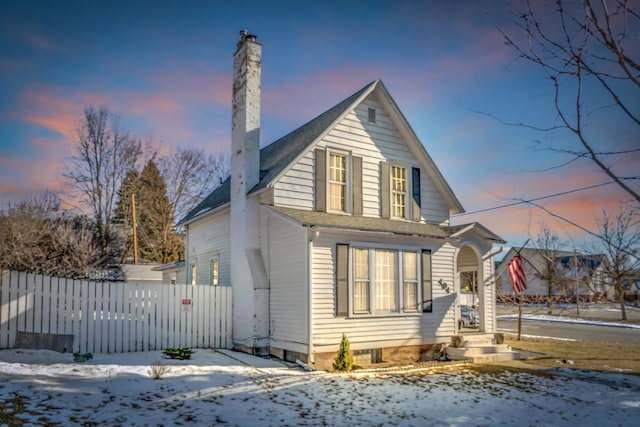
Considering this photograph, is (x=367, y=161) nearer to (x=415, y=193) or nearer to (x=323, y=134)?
(x=323, y=134)

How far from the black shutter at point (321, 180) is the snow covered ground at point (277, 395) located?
177 inches

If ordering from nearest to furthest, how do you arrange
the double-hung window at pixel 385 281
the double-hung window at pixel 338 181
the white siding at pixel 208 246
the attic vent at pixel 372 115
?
the double-hung window at pixel 385 281 < the double-hung window at pixel 338 181 < the attic vent at pixel 372 115 < the white siding at pixel 208 246

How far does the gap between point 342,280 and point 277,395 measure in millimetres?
4148

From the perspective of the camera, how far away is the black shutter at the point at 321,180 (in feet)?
44.8

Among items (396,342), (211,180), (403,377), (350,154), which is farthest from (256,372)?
(211,180)

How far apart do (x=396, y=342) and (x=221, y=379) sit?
5.51 meters

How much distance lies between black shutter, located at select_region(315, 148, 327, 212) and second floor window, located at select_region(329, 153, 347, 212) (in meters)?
0.28

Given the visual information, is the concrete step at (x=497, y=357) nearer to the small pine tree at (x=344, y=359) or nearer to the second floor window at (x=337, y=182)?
the small pine tree at (x=344, y=359)

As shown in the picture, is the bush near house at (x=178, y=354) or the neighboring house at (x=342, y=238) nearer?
the bush near house at (x=178, y=354)

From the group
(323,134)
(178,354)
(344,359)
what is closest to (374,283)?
(344,359)

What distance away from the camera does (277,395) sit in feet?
29.7

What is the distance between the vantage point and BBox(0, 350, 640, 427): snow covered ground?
7.34 meters

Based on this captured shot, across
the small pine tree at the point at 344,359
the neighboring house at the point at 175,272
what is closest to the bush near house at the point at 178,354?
the small pine tree at the point at 344,359

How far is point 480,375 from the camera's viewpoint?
1193 centimetres
